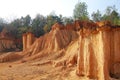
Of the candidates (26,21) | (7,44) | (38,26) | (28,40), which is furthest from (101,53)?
(26,21)

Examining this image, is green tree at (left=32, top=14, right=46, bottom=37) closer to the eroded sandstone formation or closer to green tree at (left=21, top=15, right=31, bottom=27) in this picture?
green tree at (left=21, top=15, right=31, bottom=27)

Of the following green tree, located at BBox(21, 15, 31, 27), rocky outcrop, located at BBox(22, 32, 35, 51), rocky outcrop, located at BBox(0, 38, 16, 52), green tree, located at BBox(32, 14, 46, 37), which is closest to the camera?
rocky outcrop, located at BBox(22, 32, 35, 51)

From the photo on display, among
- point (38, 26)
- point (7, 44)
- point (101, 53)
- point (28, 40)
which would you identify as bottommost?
point (7, 44)

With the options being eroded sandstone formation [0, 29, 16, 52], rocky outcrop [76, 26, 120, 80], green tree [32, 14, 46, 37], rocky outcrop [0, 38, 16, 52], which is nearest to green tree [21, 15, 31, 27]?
green tree [32, 14, 46, 37]

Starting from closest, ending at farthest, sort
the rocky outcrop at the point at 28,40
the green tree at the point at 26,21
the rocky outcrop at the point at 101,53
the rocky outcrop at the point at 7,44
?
the rocky outcrop at the point at 101,53 < the rocky outcrop at the point at 28,40 < the rocky outcrop at the point at 7,44 < the green tree at the point at 26,21

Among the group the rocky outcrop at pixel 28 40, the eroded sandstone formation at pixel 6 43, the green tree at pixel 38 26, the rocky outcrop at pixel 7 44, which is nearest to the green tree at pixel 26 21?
the green tree at pixel 38 26

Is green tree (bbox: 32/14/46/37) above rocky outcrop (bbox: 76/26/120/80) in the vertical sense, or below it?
above

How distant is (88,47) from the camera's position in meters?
13.9

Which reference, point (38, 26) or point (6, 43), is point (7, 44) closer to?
point (6, 43)

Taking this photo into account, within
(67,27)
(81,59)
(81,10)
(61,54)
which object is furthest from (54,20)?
(81,59)

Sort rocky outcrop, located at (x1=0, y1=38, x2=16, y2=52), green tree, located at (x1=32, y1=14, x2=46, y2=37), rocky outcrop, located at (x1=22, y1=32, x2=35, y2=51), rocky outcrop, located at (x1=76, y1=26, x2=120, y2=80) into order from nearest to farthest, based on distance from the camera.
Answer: rocky outcrop, located at (x1=76, y1=26, x2=120, y2=80), rocky outcrop, located at (x1=22, y1=32, x2=35, y2=51), rocky outcrop, located at (x1=0, y1=38, x2=16, y2=52), green tree, located at (x1=32, y1=14, x2=46, y2=37)

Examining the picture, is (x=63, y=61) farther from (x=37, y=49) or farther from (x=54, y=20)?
(x=54, y=20)

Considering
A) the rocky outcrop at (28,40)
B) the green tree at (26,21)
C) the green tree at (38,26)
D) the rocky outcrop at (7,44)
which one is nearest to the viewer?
the rocky outcrop at (28,40)

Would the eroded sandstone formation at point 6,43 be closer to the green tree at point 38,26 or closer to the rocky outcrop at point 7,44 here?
the rocky outcrop at point 7,44
